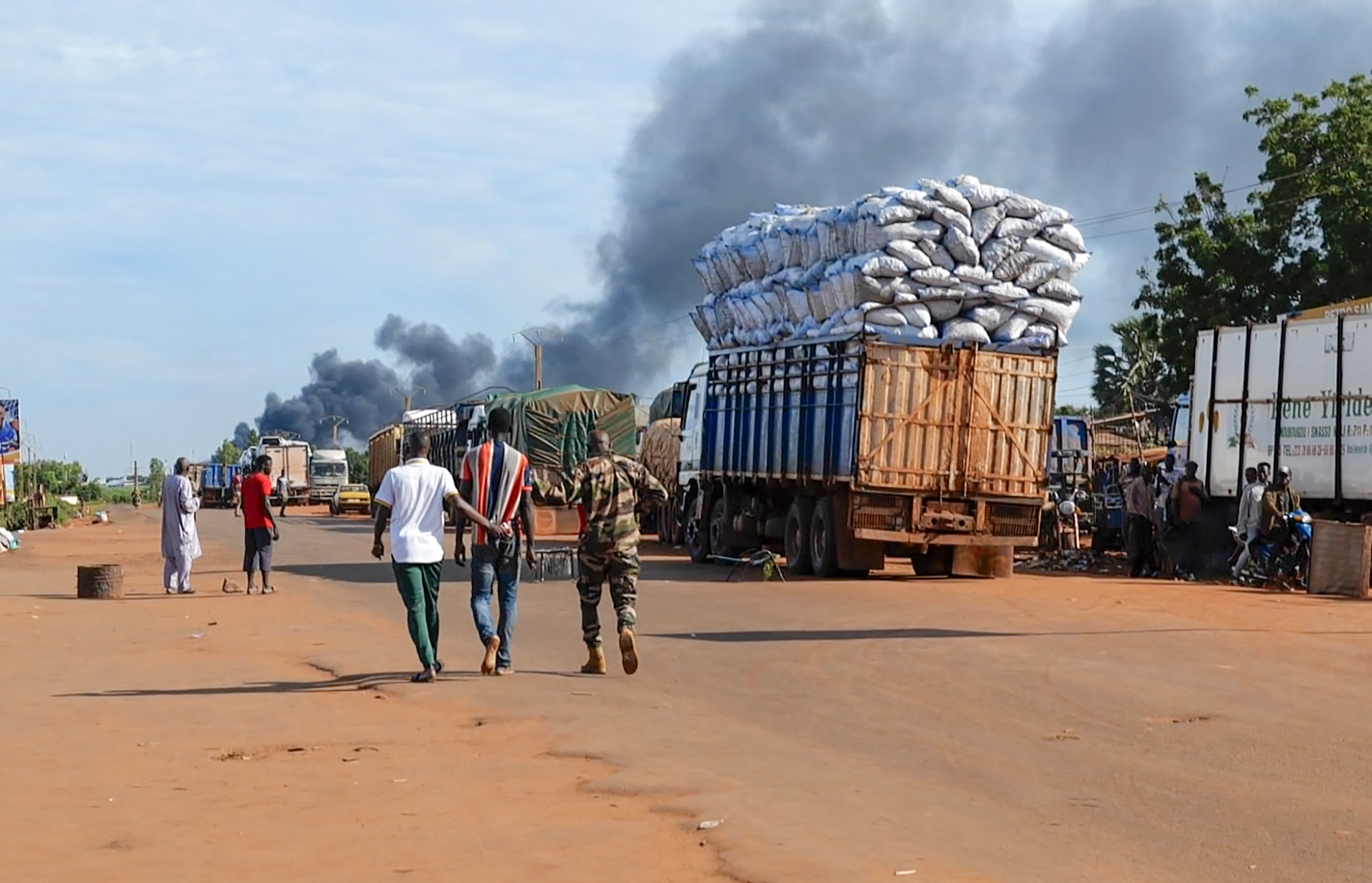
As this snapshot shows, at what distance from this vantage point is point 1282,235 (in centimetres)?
3884

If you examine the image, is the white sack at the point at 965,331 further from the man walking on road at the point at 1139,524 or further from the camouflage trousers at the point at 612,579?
the camouflage trousers at the point at 612,579

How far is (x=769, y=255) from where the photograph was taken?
25578 mm

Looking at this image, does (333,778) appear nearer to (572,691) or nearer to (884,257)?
(572,691)

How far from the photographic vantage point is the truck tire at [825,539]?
22234mm

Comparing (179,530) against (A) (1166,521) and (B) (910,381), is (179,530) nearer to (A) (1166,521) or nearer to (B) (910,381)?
(B) (910,381)

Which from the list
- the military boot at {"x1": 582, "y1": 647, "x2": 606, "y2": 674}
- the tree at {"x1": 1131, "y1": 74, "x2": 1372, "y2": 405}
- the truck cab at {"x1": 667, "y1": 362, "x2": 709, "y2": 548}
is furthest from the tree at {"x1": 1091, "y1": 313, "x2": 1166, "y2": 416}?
the military boot at {"x1": 582, "y1": 647, "x2": 606, "y2": 674}

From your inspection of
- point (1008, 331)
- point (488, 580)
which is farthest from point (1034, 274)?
point (488, 580)

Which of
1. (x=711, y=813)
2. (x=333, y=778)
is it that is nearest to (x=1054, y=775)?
(x=711, y=813)

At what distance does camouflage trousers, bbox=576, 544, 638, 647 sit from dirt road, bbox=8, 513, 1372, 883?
455 mm

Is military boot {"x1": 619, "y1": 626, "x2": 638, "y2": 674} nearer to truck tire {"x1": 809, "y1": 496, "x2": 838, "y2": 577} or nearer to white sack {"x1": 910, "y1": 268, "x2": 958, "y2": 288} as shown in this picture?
truck tire {"x1": 809, "y1": 496, "x2": 838, "y2": 577}

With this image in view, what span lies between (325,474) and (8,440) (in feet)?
115

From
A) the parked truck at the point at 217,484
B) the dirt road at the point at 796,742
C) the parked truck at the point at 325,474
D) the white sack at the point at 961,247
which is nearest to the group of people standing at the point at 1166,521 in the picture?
the white sack at the point at 961,247

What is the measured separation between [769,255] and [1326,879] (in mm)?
19985

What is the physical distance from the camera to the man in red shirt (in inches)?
803
